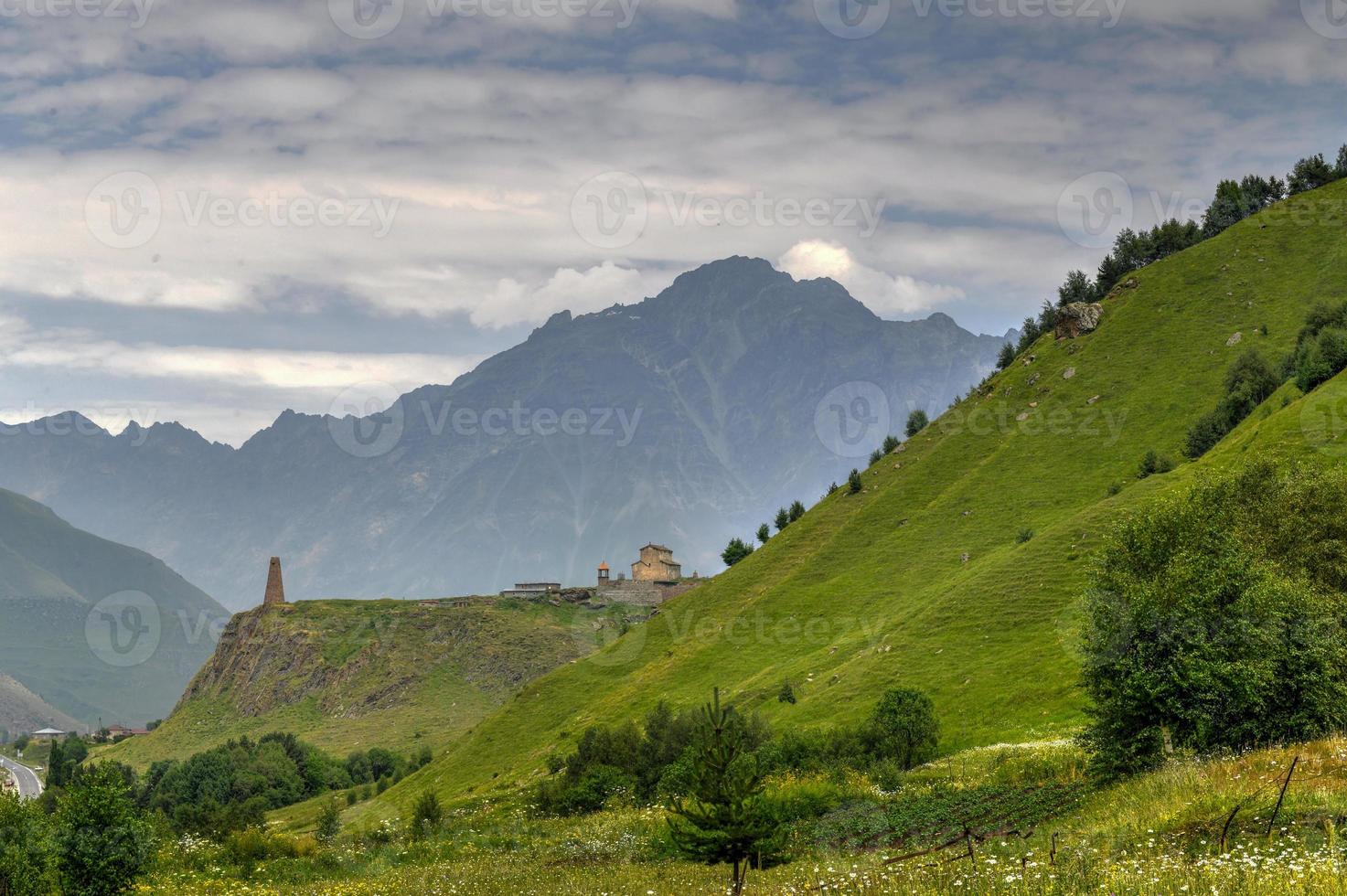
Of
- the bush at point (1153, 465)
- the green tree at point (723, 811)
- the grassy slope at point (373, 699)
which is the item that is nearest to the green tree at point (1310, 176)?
the bush at point (1153, 465)

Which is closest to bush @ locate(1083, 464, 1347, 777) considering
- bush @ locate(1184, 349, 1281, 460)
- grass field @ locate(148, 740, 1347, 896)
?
grass field @ locate(148, 740, 1347, 896)

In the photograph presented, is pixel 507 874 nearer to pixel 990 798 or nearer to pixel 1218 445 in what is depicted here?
pixel 990 798

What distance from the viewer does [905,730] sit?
209 ft

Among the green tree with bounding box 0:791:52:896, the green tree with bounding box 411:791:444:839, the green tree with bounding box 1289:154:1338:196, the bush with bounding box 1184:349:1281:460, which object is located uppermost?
the green tree with bounding box 1289:154:1338:196

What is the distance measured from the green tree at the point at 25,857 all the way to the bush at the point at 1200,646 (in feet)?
125

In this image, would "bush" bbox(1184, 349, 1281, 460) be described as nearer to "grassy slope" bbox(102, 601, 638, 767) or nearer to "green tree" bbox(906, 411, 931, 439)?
"green tree" bbox(906, 411, 931, 439)

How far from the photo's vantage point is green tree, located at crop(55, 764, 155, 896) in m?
36.3

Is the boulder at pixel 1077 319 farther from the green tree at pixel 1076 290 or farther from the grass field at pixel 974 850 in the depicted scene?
the grass field at pixel 974 850

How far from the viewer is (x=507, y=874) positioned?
124 feet

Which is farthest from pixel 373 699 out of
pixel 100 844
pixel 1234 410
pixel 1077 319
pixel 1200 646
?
pixel 1200 646

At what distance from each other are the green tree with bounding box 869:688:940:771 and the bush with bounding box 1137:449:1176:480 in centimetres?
4897

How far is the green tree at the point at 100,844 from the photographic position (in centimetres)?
3634

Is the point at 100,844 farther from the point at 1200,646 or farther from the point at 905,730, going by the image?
the point at 905,730

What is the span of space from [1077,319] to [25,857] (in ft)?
464
